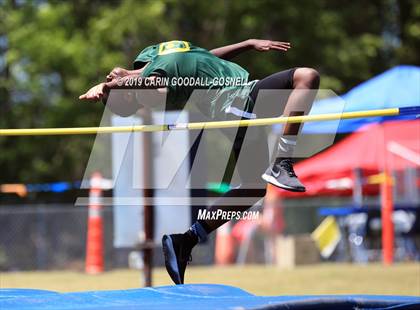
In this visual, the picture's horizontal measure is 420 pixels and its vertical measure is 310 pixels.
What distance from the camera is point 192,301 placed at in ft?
14.9

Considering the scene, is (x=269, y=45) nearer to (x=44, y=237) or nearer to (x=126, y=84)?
(x=126, y=84)

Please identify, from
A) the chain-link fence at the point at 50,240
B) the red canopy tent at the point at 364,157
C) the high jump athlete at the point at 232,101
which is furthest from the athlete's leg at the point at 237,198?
the chain-link fence at the point at 50,240

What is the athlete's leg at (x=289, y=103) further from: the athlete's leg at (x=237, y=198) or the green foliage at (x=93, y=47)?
the green foliage at (x=93, y=47)

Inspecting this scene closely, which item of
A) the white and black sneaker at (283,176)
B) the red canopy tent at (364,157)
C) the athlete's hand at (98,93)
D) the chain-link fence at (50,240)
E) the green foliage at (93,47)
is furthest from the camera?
the green foliage at (93,47)

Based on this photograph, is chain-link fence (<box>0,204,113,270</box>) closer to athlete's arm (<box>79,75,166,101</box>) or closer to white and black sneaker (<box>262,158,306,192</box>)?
athlete's arm (<box>79,75,166,101</box>)

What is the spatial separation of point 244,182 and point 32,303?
185 cm

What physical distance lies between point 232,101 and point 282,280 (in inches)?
215

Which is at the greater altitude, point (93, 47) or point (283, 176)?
point (93, 47)

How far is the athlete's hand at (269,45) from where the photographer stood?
549 centimetres

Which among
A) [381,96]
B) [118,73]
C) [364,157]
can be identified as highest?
[381,96]

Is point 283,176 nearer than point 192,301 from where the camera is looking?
No

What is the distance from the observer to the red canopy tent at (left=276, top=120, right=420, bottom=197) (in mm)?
15523

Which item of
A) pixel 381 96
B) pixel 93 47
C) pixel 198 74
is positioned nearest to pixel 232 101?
pixel 198 74

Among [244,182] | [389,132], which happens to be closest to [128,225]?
[244,182]
